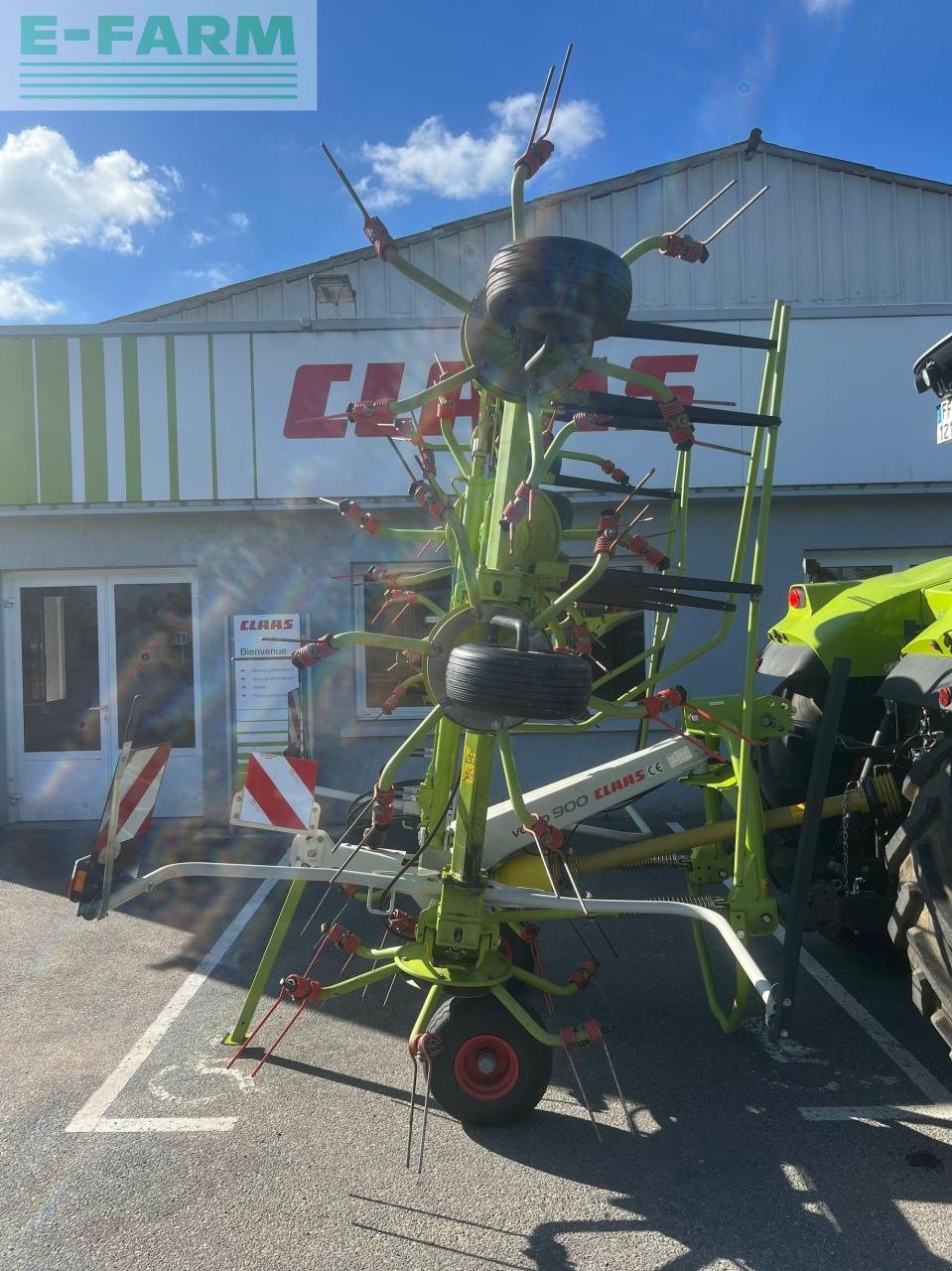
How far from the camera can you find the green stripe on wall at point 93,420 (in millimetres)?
7523

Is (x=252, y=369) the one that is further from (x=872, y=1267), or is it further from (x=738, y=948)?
(x=872, y=1267)

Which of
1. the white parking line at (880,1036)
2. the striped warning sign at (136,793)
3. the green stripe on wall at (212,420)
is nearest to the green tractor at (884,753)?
the white parking line at (880,1036)

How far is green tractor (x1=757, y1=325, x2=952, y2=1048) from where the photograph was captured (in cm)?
272

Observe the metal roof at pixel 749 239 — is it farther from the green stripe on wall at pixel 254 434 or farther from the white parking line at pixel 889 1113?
the white parking line at pixel 889 1113

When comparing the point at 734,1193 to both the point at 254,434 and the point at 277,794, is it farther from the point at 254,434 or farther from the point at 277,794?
the point at 254,434

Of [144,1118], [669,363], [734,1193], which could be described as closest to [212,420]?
[669,363]

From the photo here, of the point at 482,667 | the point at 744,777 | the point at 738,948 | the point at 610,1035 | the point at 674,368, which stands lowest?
the point at 610,1035

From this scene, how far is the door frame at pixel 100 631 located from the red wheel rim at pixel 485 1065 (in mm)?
5290

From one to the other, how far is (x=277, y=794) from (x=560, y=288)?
1958 millimetres

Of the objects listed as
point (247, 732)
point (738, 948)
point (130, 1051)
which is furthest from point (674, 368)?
point (130, 1051)

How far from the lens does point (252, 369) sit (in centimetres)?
750

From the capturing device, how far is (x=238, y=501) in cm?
750

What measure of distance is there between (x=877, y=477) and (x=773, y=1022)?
5.74 metres

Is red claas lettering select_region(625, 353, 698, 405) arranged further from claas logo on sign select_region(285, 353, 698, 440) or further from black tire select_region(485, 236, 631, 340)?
black tire select_region(485, 236, 631, 340)
